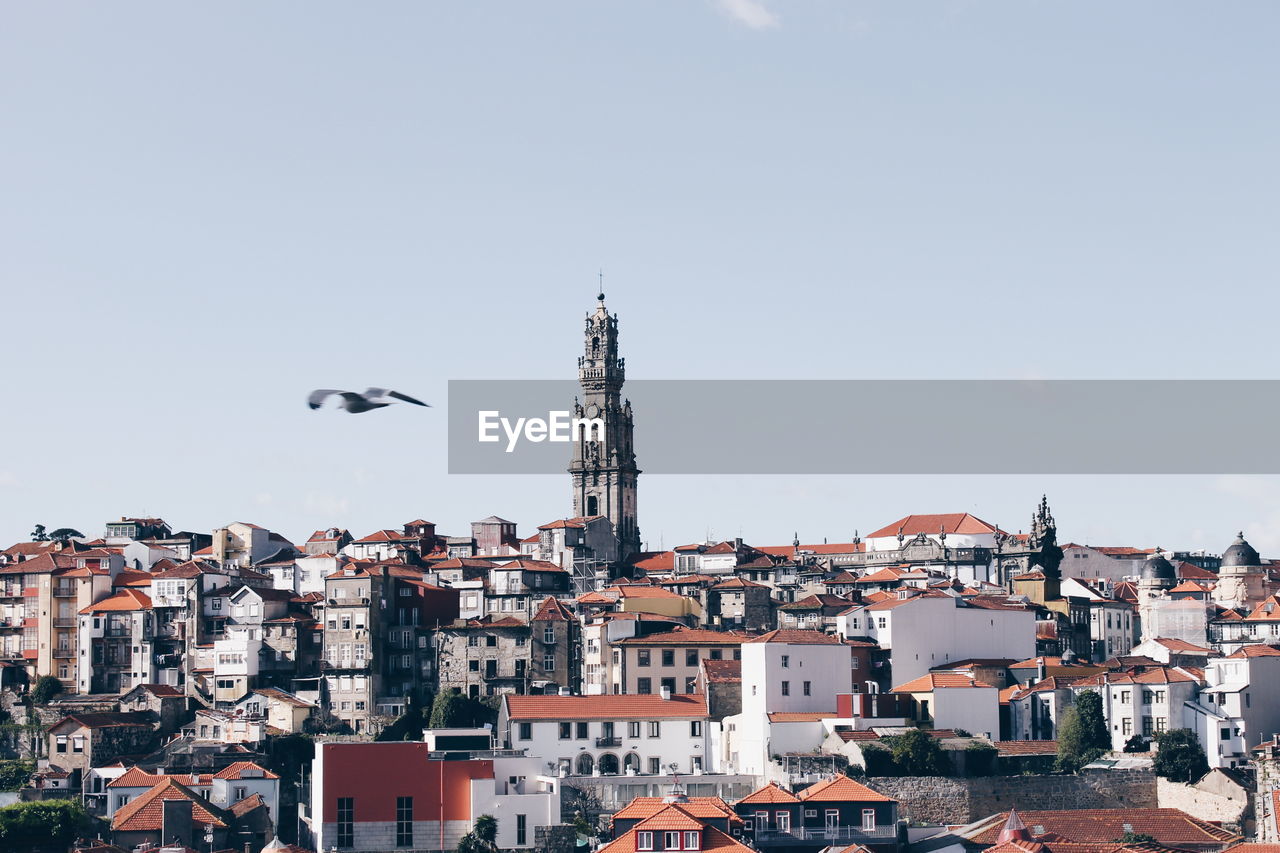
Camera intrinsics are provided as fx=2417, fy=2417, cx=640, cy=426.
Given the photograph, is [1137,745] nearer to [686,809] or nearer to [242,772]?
[686,809]

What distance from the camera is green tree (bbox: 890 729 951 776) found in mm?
89750

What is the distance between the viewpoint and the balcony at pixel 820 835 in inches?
3263

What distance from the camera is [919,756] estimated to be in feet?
295

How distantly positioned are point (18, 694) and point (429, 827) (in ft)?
114

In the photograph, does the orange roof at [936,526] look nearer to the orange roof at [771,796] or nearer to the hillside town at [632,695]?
the hillside town at [632,695]

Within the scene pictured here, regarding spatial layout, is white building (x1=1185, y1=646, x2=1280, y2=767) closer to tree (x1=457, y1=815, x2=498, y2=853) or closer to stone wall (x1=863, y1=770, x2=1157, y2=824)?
stone wall (x1=863, y1=770, x2=1157, y2=824)

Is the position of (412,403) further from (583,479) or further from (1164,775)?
(583,479)

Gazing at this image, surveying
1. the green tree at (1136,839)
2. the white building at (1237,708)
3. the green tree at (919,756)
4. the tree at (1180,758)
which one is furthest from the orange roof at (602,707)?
the green tree at (1136,839)

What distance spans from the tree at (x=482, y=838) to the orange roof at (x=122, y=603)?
35.7 metres

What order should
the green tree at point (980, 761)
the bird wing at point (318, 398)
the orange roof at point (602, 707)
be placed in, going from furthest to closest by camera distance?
1. the orange roof at point (602, 707)
2. the green tree at point (980, 761)
3. the bird wing at point (318, 398)

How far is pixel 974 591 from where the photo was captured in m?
118

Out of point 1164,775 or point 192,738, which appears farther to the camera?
point 192,738

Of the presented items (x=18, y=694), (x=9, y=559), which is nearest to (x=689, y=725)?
(x=18, y=694)

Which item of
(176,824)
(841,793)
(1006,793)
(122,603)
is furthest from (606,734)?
(122,603)
